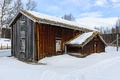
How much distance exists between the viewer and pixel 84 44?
19.8m

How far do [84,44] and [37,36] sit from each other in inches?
183

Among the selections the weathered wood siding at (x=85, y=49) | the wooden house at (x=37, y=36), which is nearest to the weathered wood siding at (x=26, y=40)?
the wooden house at (x=37, y=36)

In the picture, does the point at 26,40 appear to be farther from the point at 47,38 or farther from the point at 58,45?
the point at 58,45

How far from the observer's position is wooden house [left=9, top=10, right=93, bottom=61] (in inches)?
717

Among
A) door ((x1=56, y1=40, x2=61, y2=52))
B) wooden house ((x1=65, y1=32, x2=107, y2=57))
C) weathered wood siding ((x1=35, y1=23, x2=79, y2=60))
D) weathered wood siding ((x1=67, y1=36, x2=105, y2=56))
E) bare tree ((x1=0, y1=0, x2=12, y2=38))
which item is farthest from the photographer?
bare tree ((x1=0, y1=0, x2=12, y2=38))

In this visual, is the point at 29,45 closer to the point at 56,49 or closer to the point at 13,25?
the point at 56,49

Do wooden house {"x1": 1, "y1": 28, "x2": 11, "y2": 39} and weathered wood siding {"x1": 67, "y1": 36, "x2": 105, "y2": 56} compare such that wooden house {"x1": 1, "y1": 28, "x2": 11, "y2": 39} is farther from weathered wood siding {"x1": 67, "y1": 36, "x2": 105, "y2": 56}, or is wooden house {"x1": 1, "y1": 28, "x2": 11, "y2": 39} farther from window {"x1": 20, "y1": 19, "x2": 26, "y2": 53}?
weathered wood siding {"x1": 67, "y1": 36, "x2": 105, "y2": 56}

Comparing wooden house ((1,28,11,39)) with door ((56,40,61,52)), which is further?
wooden house ((1,28,11,39))

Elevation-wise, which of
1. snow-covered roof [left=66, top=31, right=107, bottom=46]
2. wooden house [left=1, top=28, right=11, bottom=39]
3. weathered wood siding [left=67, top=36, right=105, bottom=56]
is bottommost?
weathered wood siding [left=67, top=36, right=105, bottom=56]

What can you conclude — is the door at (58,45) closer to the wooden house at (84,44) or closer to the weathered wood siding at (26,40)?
the wooden house at (84,44)

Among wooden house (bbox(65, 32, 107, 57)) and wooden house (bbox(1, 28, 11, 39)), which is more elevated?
wooden house (bbox(1, 28, 11, 39))

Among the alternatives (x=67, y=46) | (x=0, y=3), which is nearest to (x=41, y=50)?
(x=67, y=46)

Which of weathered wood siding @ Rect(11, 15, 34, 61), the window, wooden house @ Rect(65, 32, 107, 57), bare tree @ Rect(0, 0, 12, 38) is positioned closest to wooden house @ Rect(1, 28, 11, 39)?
bare tree @ Rect(0, 0, 12, 38)

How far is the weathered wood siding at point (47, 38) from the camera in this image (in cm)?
1814
